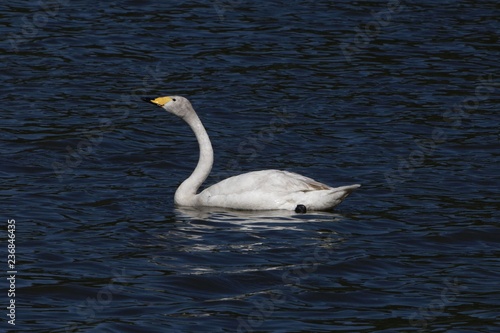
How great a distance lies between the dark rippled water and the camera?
11766 mm

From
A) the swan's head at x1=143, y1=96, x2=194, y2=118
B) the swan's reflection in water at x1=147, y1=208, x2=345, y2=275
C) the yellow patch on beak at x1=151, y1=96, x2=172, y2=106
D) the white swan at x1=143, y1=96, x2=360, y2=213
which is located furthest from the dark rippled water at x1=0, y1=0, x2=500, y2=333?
the yellow patch on beak at x1=151, y1=96, x2=172, y2=106

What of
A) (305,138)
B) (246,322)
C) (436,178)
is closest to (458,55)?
(305,138)

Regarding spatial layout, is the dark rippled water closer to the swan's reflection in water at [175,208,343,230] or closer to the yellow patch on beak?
the swan's reflection in water at [175,208,343,230]

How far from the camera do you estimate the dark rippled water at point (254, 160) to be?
463 inches

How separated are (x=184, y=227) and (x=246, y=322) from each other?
12.3 ft

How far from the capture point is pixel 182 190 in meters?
16.0

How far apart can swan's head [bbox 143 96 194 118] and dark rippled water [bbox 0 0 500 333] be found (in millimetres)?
1057

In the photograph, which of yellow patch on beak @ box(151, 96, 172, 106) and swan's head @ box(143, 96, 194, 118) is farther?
swan's head @ box(143, 96, 194, 118)

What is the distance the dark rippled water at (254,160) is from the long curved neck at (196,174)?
0.63 ft

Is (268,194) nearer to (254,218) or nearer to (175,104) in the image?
(254,218)

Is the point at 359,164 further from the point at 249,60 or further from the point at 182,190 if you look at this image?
the point at 249,60

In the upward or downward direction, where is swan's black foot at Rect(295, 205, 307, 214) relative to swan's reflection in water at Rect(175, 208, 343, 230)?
upward

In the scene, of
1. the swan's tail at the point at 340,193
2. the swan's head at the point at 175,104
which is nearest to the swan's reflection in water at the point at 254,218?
the swan's tail at the point at 340,193

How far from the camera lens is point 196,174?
53.5ft
